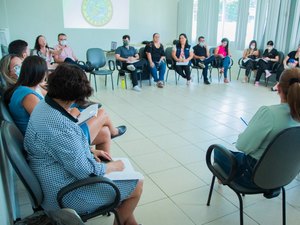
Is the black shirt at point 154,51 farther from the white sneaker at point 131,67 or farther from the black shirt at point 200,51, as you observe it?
the black shirt at point 200,51

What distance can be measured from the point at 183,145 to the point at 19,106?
185 centimetres

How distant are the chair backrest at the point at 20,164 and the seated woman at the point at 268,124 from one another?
1150 mm

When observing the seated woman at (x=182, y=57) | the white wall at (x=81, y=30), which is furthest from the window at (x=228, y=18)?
the seated woman at (x=182, y=57)

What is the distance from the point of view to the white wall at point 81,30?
7.17 m

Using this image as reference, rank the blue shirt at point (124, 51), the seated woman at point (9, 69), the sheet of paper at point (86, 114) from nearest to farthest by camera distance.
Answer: the sheet of paper at point (86, 114)
the seated woman at point (9, 69)
the blue shirt at point (124, 51)


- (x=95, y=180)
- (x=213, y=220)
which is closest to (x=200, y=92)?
(x=213, y=220)

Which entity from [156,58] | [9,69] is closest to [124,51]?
[156,58]

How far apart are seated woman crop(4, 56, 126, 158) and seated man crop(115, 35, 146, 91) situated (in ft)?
12.1

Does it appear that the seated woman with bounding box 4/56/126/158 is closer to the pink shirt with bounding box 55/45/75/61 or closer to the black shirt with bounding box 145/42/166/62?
the pink shirt with bounding box 55/45/75/61

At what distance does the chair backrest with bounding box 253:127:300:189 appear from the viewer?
4.50 ft

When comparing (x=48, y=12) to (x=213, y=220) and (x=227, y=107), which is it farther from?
(x=213, y=220)

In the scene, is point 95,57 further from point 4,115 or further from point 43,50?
point 4,115

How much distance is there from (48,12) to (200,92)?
192 inches

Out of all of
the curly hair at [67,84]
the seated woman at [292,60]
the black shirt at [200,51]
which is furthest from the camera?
the black shirt at [200,51]
